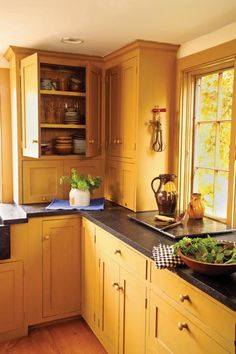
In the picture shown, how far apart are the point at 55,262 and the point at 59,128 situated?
1.17 metres

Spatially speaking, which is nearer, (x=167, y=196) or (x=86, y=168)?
(x=167, y=196)

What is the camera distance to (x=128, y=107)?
282 centimetres

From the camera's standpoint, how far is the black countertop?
1.38m

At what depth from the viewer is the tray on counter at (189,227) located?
6.80 feet

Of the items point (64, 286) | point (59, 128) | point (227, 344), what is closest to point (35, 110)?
point (59, 128)

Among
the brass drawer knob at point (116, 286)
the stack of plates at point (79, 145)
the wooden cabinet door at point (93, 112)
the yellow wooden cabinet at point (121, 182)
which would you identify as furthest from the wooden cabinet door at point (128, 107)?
the brass drawer knob at point (116, 286)

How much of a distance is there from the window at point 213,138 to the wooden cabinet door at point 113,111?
63 cm

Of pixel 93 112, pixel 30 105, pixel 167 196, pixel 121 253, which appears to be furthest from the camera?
pixel 93 112

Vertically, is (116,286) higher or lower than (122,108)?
lower

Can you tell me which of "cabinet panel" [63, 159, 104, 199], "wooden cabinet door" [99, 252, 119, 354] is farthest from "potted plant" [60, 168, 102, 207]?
"wooden cabinet door" [99, 252, 119, 354]

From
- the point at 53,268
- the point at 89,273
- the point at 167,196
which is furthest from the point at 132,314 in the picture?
the point at 53,268

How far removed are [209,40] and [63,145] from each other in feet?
4.66

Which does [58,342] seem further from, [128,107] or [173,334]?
[128,107]

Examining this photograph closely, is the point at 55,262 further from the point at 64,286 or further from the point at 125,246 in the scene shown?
the point at 125,246
